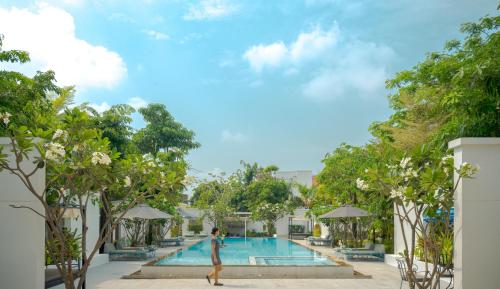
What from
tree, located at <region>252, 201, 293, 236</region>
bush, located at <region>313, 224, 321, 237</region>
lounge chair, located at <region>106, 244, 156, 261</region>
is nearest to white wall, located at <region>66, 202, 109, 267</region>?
lounge chair, located at <region>106, 244, 156, 261</region>

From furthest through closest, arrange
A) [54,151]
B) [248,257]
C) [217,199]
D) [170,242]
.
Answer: [217,199] → [170,242] → [248,257] → [54,151]

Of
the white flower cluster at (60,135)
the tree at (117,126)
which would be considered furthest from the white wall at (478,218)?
the tree at (117,126)

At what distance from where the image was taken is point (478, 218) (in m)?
8.45

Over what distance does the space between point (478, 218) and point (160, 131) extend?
120 feet

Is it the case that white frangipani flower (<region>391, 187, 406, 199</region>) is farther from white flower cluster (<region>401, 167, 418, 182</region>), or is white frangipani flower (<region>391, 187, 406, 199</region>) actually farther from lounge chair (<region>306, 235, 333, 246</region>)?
lounge chair (<region>306, 235, 333, 246</region>)

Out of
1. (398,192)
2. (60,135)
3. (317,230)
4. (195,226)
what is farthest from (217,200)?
(60,135)

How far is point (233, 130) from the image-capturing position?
35469 mm

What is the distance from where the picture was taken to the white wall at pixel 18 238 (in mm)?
8594

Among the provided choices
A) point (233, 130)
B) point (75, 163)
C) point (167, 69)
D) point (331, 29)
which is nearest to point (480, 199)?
point (75, 163)

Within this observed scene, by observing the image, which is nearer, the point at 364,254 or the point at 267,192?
the point at 364,254

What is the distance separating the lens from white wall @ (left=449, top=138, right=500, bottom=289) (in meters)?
8.40

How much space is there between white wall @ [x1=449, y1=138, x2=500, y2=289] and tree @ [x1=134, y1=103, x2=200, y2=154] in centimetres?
3575

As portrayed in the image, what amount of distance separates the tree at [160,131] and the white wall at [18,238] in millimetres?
34442

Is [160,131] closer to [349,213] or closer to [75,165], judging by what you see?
[349,213]
